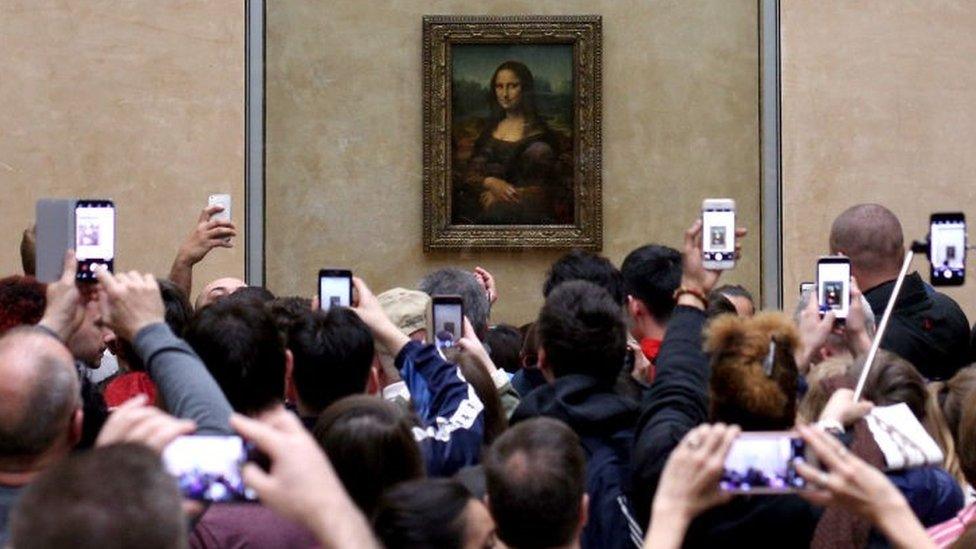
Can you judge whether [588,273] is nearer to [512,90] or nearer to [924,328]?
[924,328]

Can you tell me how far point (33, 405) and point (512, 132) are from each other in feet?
37.8

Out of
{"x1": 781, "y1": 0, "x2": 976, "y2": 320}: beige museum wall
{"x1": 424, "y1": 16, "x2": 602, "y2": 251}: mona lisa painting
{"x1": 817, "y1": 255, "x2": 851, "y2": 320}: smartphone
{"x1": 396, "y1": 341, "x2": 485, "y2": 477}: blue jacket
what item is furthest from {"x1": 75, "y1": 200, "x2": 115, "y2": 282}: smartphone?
{"x1": 781, "y1": 0, "x2": 976, "y2": 320}: beige museum wall

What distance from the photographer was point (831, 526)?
4.49m

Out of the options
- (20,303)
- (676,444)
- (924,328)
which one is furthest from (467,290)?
(676,444)

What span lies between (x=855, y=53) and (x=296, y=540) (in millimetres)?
11261

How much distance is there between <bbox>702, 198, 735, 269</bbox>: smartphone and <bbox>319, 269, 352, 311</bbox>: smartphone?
142cm

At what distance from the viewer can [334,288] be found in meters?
6.45

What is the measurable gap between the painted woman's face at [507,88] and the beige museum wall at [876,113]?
229cm

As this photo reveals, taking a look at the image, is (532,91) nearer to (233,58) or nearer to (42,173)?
(233,58)

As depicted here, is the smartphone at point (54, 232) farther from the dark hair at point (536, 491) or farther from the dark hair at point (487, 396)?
the dark hair at point (536, 491)

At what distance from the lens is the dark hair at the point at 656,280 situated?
249 inches

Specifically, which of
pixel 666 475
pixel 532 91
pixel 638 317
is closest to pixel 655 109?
pixel 532 91

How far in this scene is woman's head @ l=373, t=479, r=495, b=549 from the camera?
12.3 ft

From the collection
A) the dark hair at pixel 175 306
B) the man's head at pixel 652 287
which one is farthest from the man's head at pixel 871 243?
the dark hair at pixel 175 306
